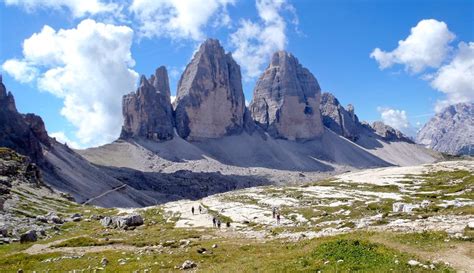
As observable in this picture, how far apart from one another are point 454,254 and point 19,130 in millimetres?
179234

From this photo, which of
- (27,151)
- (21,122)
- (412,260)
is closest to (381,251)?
(412,260)

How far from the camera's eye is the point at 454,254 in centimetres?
2342

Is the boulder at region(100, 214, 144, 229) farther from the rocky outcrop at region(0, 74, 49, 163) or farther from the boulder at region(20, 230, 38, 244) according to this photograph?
the rocky outcrop at region(0, 74, 49, 163)

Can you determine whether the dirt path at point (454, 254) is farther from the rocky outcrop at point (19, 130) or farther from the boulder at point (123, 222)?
the rocky outcrop at point (19, 130)

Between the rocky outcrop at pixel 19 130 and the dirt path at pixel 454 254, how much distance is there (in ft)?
517

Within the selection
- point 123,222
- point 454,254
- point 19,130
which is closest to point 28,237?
point 123,222

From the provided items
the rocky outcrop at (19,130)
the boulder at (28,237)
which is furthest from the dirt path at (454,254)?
the rocky outcrop at (19,130)

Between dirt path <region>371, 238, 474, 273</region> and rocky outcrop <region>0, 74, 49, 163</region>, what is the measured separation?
157 m

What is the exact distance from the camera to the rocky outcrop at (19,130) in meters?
161

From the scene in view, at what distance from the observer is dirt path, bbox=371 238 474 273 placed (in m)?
21.2

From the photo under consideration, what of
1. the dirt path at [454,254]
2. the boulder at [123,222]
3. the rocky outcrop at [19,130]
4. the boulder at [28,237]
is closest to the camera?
the dirt path at [454,254]

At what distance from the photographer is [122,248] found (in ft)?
127

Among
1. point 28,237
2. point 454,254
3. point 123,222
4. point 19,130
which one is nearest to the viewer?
point 454,254

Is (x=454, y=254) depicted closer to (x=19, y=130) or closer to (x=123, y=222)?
(x=123, y=222)
